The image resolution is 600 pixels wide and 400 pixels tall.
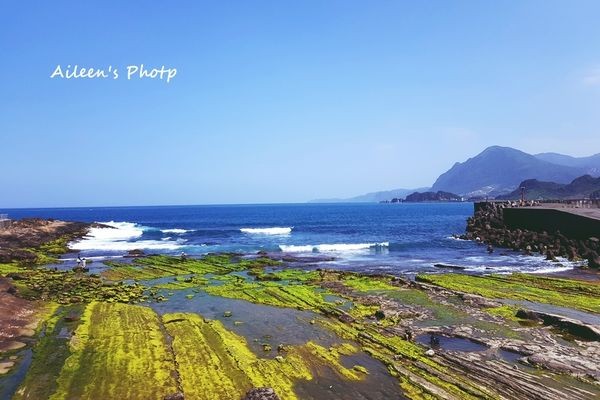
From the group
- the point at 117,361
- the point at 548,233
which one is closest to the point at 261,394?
the point at 117,361

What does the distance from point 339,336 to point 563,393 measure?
1080 centimetres

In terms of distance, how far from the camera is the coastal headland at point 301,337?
57.8 feet

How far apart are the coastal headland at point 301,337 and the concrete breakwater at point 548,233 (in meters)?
18.8

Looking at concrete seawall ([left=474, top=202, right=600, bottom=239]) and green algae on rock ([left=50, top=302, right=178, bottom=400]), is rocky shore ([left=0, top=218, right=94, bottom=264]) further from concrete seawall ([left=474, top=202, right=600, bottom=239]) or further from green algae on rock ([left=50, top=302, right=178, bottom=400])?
concrete seawall ([left=474, top=202, right=600, bottom=239])

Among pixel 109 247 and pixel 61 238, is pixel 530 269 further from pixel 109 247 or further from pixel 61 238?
pixel 61 238

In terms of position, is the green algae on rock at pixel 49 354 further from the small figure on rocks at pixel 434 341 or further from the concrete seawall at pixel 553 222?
the concrete seawall at pixel 553 222

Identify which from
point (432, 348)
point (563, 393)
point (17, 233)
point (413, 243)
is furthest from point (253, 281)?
point (17, 233)

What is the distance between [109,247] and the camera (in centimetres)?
7625

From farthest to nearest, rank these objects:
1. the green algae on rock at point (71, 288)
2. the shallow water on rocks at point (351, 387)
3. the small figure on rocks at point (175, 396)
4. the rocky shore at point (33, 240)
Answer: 1. the rocky shore at point (33, 240)
2. the green algae on rock at point (71, 288)
3. the shallow water on rocks at point (351, 387)
4. the small figure on rocks at point (175, 396)

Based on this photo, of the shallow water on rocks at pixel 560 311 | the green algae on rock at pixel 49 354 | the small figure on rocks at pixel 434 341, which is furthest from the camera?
the shallow water on rocks at pixel 560 311

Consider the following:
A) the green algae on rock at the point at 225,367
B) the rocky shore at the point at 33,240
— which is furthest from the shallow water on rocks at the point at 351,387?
the rocky shore at the point at 33,240

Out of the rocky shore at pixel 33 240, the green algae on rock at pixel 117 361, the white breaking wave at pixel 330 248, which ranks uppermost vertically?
the rocky shore at pixel 33 240

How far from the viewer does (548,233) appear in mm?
67500

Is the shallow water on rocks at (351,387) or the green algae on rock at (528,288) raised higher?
the shallow water on rocks at (351,387)
